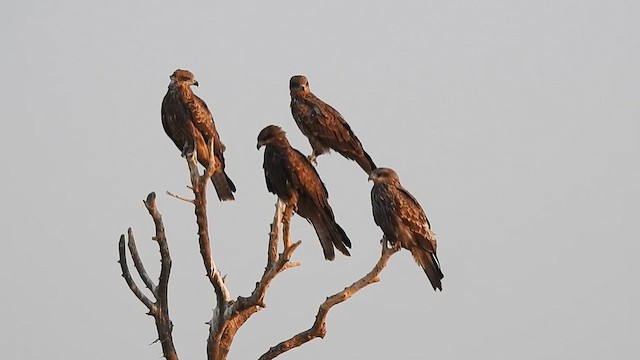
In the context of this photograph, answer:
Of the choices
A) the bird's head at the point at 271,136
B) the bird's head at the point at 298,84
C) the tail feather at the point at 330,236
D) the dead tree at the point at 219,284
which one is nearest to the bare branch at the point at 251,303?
the dead tree at the point at 219,284

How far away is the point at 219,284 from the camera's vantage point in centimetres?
1022

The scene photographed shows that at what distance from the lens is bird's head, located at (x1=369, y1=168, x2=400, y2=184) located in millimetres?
10773

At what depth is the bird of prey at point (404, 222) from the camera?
412 inches

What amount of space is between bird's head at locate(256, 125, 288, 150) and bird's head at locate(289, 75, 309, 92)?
1238 mm

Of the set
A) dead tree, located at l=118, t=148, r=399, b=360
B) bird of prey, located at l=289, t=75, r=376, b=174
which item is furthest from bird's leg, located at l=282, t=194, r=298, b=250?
bird of prey, located at l=289, t=75, r=376, b=174

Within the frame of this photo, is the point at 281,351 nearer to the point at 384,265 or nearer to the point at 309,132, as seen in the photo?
the point at 384,265

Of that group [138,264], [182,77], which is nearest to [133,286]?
[138,264]

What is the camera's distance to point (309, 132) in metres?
11.3

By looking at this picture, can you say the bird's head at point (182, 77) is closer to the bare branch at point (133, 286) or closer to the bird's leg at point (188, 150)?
the bird's leg at point (188, 150)

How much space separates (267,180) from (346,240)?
3.42 feet

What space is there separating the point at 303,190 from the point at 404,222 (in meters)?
1.12

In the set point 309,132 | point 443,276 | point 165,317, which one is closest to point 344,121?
point 309,132

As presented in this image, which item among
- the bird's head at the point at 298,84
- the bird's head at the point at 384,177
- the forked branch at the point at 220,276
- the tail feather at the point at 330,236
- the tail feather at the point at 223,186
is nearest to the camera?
the forked branch at the point at 220,276

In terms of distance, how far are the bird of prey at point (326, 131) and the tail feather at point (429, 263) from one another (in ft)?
3.69
